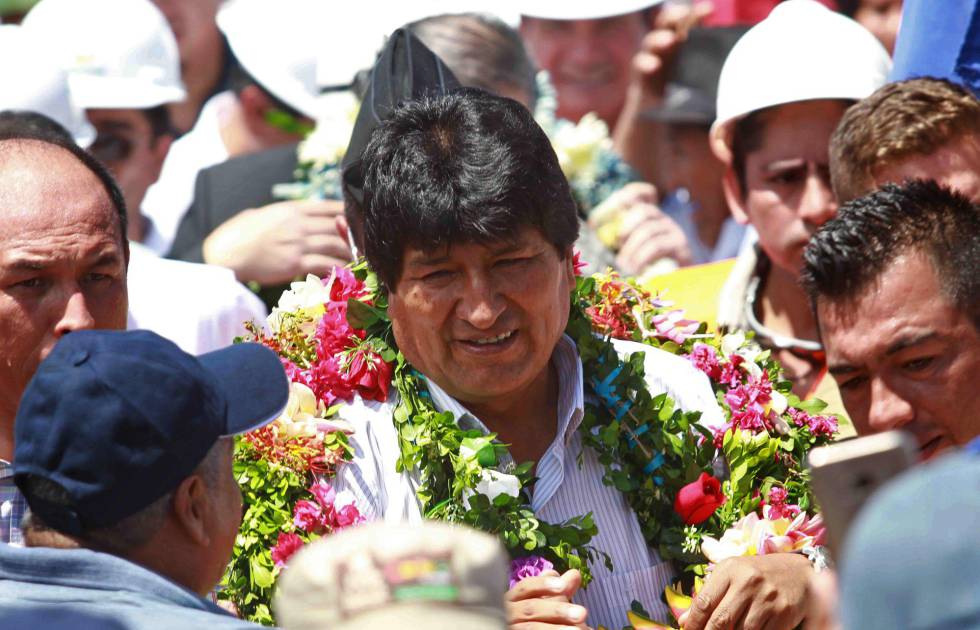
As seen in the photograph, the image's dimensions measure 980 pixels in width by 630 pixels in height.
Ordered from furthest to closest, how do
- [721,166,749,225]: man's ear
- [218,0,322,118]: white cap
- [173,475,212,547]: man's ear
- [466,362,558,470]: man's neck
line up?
[218,0,322,118]: white cap
[721,166,749,225]: man's ear
[466,362,558,470]: man's neck
[173,475,212,547]: man's ear

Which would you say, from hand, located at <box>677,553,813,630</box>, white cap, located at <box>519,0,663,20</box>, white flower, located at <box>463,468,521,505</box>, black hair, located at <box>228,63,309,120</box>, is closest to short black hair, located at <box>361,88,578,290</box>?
white flower, located at <box>463,468,521,505</box>

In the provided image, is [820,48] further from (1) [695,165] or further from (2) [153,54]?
(2) [153,54]

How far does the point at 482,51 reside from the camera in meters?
5.95

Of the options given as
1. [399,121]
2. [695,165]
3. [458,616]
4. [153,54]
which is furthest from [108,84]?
[458,616]

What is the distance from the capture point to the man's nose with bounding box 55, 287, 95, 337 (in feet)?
13.5

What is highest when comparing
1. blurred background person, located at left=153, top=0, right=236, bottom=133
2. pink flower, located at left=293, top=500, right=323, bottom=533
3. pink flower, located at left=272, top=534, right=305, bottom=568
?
pink flower, located at left=293, top=500, right=323, bottom=533

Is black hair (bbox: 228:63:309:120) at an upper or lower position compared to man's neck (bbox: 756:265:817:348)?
lower

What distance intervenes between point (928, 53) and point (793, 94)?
1.64ft

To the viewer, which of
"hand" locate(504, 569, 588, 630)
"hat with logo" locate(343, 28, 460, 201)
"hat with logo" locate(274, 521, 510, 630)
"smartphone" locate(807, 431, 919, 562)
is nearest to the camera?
"hat with logo" locate(274, 521, 510, 630)

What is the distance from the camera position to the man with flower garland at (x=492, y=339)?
394cm

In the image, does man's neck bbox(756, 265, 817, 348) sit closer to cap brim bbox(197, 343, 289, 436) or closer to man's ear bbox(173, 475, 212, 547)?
cap brim bbox(197, 343, 289, 436)

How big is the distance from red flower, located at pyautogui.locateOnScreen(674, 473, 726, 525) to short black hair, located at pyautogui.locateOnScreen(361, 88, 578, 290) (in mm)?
706

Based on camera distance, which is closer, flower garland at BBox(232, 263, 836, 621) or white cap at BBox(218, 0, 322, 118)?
flower garland at BBox(232, 263, 836, 621)

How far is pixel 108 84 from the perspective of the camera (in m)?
7.12
